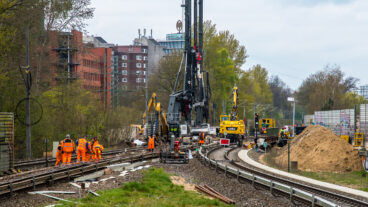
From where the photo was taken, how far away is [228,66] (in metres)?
76.9

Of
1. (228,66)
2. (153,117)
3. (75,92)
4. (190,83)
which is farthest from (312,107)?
(75,92)

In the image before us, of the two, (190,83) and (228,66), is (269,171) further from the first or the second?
(228,66)

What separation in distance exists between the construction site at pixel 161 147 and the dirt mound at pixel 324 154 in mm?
68

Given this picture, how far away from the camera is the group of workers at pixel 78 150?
75.4ft

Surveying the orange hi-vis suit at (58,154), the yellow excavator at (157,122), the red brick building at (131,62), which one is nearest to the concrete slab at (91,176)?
the orange hi-vis suit at (58,154)

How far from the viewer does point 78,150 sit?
24.8 m

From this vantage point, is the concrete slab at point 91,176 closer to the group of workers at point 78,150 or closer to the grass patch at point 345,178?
the group of workers at point 78,150

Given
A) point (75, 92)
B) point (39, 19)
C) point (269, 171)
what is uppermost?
point (39, 19)

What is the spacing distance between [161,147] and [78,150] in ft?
45.2

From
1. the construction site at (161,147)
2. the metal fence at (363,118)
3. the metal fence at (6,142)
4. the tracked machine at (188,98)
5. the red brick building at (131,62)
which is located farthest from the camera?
the red brick building at (131,62)

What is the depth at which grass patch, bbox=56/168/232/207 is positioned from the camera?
13426mm

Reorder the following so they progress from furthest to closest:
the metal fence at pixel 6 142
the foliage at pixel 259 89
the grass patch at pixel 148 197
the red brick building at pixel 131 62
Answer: the red brick building at pixel 131 62
the foliage at pixel 259 89
the metal fence at pixel 6 142
the grass patch at pixel 148 197

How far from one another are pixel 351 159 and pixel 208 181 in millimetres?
12841

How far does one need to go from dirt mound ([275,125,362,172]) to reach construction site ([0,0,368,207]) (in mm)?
→ 68
